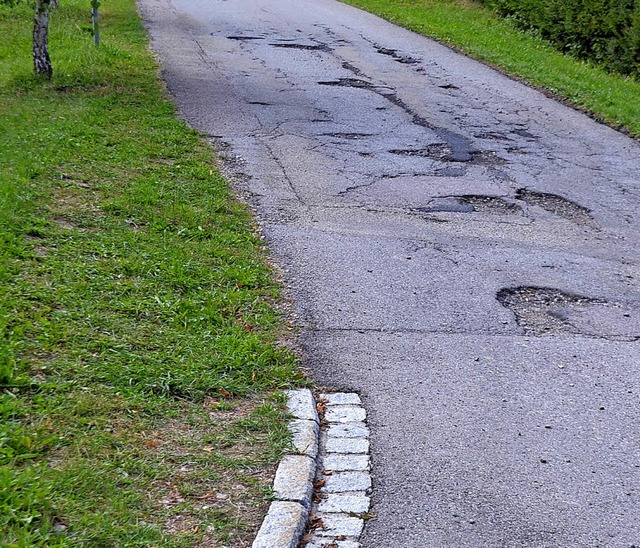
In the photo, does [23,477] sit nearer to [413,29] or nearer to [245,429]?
[245,429]

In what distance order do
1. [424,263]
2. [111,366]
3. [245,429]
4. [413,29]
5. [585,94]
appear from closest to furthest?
[245,429] < [111,366] < [424,263] < [585,94] < [413,29]

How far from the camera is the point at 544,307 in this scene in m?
5.44

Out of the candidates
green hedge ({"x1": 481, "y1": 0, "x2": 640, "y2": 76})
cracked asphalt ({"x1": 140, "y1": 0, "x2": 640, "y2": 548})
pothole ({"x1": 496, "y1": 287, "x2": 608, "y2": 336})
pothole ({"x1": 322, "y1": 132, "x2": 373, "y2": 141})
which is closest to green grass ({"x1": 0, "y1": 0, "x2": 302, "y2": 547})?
cracked asphalt ({"x1": 140, "y1": 0, "x2": 640, "y2": 548})

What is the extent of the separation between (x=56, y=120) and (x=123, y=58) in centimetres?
429

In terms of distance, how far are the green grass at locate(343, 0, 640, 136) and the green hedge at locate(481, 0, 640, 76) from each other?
32cm

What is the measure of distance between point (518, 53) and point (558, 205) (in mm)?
8733

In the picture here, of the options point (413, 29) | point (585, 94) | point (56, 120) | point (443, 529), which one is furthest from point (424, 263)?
point (413, 29)

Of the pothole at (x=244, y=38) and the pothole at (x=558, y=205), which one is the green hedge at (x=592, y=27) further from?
the pothole at (x=558, y=205)

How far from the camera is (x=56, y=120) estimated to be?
8.48 meters

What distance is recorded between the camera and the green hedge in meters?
14.8

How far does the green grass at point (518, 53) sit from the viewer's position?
1173 centimetres

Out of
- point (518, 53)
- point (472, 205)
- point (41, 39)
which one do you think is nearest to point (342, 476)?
point (472, 205)

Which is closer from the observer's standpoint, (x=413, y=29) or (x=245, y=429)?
(x=245, y=429)

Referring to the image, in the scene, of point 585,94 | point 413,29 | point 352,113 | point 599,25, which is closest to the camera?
point 352,113
